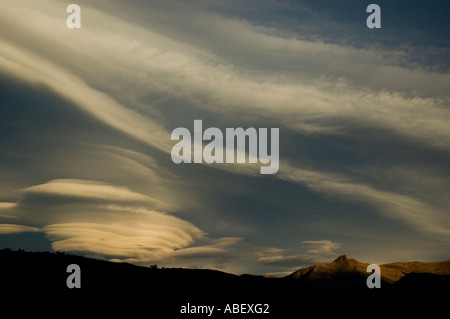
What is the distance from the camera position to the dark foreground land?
5838 centimetres

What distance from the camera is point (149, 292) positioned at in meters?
65.8

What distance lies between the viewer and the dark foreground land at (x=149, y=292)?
192 feet

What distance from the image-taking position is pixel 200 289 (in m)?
69.6
